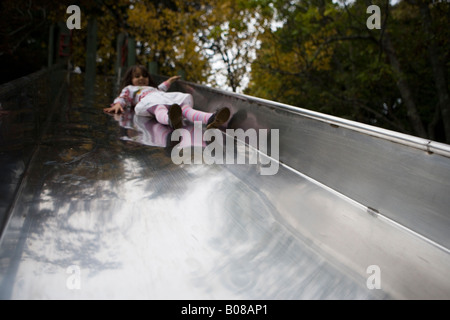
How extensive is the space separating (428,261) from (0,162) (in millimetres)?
1809

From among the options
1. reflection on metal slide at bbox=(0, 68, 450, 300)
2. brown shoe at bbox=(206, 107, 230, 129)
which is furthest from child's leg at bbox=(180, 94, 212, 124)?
reflection on metal slide at bbox=(0, 68, 450, 300)

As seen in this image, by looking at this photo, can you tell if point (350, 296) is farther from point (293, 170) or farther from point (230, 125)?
point (230, 125)

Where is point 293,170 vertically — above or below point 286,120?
below

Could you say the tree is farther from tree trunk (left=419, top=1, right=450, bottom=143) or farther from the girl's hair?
the girl's hair

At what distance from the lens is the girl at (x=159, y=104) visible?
3.83m

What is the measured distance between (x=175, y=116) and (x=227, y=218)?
2069mm

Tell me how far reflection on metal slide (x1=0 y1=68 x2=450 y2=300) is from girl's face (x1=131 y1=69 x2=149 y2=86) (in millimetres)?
2640

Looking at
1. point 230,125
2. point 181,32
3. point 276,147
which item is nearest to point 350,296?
point 276,147

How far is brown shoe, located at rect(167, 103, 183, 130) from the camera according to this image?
377cm

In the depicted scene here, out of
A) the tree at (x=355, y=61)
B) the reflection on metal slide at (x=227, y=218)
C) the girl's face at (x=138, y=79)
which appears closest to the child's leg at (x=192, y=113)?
the reflection on metal slide at (x=227, y=218)

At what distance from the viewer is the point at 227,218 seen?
76.1 inches

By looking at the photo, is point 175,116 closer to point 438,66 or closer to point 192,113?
point 192,113

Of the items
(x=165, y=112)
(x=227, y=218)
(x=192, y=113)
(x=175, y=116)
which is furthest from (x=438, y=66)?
(x=227, y=218)
